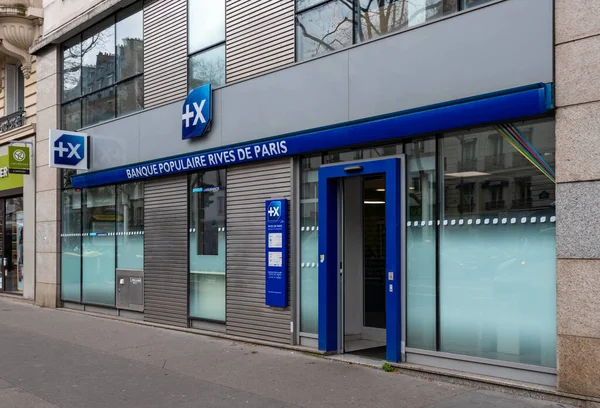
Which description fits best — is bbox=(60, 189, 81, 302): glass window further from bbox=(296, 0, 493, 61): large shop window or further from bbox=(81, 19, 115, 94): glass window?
bbox=(296, 0, 493, 61): large shop window

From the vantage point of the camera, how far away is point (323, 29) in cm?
955

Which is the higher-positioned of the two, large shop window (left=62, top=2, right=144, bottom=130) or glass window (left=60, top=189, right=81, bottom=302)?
large shop window (left=62, top=2, right=144, bottom=130)

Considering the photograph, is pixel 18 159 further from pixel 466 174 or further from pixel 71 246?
pixel 466 174

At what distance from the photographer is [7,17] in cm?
1777

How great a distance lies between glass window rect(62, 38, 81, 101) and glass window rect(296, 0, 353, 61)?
7886 mm

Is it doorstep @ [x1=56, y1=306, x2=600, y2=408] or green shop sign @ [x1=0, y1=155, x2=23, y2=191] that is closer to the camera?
doorstep @ [x1=56, y1=306, x2=600, y2=408]

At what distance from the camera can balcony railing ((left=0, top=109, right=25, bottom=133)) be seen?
739 inches

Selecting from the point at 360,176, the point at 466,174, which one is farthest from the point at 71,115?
the point at 466,174

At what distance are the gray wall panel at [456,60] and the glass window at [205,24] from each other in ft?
11.3

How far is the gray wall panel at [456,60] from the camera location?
6.92 metres

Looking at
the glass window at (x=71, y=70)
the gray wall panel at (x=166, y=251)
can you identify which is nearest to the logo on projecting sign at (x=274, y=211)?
the gray wall panel at (x=166, y=251)

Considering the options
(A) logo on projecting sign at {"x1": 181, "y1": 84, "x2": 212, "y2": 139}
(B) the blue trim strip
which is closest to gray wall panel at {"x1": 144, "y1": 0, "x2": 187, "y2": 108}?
(A) logo on projecting sign at {"x1": 181, "y1": 84, "x2": 212, "y2": 139}

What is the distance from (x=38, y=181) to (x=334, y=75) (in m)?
10.8

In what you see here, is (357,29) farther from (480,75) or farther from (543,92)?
(543,92)
